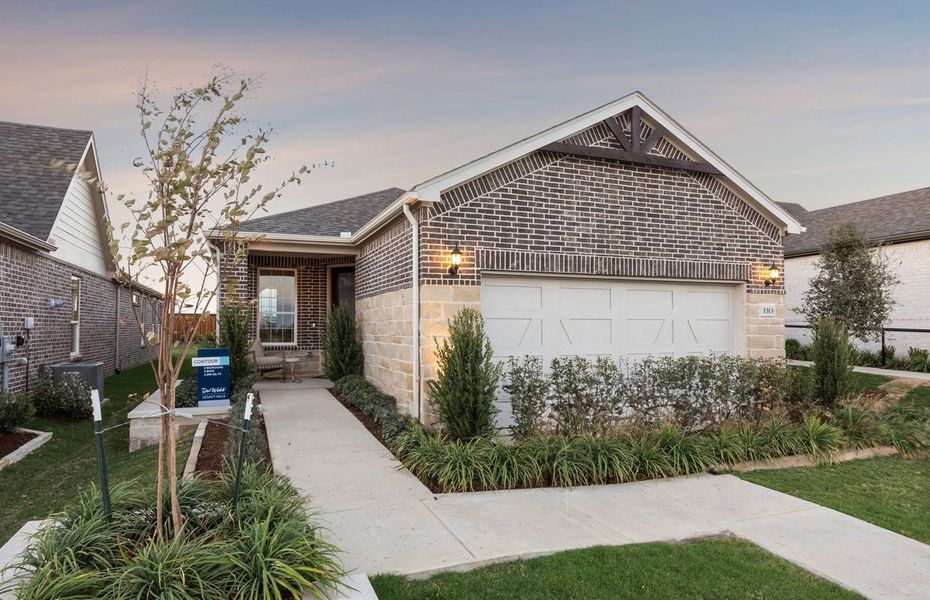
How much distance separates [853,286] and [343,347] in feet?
40.9

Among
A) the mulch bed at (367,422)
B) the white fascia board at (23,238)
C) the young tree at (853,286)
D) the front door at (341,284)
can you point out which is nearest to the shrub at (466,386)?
the mulch bed at (367,422)

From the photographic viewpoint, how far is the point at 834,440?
7.18 m

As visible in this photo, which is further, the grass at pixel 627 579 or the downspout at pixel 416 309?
the downspout at pixel 416 309

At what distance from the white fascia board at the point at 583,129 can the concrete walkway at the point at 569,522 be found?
379cm

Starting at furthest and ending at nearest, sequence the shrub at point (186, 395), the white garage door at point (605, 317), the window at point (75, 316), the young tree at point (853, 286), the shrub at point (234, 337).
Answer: the young tree at point (853, 286)
the window at point (75, 316)
the shrub at point (234, 337)
the shrub at point (186, 395)
the white garage door at point (605, 317)

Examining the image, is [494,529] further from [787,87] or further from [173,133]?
[787,87]

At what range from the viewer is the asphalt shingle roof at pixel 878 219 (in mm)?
15927

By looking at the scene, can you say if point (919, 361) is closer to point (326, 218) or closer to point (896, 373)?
point (896, 373)

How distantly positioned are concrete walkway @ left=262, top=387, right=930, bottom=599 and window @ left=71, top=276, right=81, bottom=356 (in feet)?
31.9

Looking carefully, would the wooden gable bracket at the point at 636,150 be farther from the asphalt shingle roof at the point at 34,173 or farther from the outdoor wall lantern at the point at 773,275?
the asphalt shingle roof at the point at 34,173

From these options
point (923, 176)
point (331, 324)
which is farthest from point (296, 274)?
point (923, 176)

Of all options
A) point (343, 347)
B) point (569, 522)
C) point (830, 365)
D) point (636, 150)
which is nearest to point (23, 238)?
point (343, 347)

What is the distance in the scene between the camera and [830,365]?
8711mm

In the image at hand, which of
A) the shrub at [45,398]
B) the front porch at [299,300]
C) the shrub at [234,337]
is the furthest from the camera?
the front porch at [299,300]
